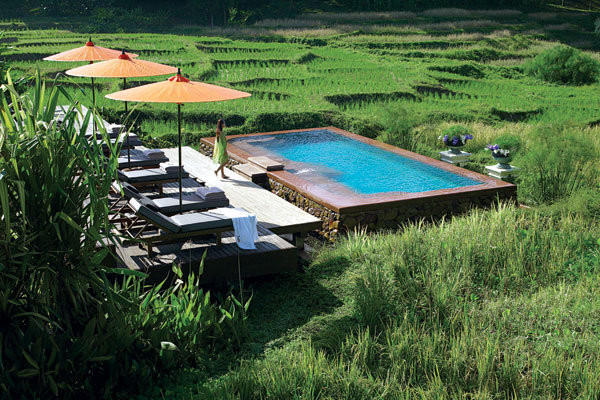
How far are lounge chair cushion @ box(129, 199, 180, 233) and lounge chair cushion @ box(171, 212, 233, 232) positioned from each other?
8cm

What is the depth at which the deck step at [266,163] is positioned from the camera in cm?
1138

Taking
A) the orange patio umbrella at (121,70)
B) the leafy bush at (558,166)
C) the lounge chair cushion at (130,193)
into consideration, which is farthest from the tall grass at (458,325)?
the orange patio umbrella at (121,70)

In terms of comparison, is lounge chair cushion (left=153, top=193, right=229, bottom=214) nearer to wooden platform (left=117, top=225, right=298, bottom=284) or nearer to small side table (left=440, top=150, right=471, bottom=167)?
wooden platform (left=117, top=225, right=298, bottom=284)

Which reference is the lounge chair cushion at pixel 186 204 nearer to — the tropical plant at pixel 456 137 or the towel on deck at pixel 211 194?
the towel on deck at pixel 211 194

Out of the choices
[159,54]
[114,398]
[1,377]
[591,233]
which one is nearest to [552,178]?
[591,233]

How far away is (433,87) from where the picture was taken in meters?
21.2

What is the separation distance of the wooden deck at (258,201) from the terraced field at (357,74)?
157 cm

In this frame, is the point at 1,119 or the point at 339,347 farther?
the point at 339,347

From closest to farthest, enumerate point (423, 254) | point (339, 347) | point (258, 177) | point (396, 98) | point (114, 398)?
point (114, 398), point (339, 347), point (423, 254), point (258, 177), point (396, 98)

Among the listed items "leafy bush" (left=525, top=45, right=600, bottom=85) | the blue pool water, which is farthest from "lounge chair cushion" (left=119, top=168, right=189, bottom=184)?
"leafy bush" (left=525, top=45, right=600, bottom=85)

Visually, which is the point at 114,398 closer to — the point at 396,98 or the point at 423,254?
the point at 423,254

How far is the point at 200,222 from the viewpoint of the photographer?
23.7 ft

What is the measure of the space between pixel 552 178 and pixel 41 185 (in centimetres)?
829

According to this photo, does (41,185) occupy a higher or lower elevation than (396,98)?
higher
